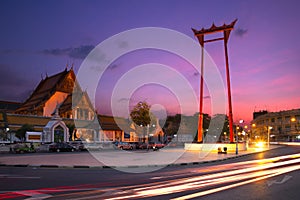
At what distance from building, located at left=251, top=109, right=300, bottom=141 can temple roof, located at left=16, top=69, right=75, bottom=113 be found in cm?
5984

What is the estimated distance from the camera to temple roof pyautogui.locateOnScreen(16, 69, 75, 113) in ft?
241

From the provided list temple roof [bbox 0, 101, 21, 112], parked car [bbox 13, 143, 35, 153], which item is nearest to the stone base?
parked car [bbox 13, 143, 35, 153]

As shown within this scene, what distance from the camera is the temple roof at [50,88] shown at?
73325 mm

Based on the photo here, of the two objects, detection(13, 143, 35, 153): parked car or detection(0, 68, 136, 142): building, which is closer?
detection(13, 143, 35, 153): parked car

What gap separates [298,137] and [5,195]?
102m

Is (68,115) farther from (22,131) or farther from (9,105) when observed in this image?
(9,105)

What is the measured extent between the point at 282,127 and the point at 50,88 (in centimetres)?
7513

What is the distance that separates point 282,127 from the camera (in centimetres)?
10544

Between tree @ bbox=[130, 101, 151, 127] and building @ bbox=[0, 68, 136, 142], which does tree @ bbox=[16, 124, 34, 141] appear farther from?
tree @ bbox=[130, 101, 151, 127]

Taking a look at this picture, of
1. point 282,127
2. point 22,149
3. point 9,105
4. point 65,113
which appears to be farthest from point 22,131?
point 282,127

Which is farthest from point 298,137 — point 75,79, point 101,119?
point 75,79

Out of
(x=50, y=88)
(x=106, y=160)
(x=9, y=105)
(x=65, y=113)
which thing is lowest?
(x=106, y=160)

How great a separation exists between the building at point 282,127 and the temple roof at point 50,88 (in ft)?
196

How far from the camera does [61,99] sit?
249 ft
